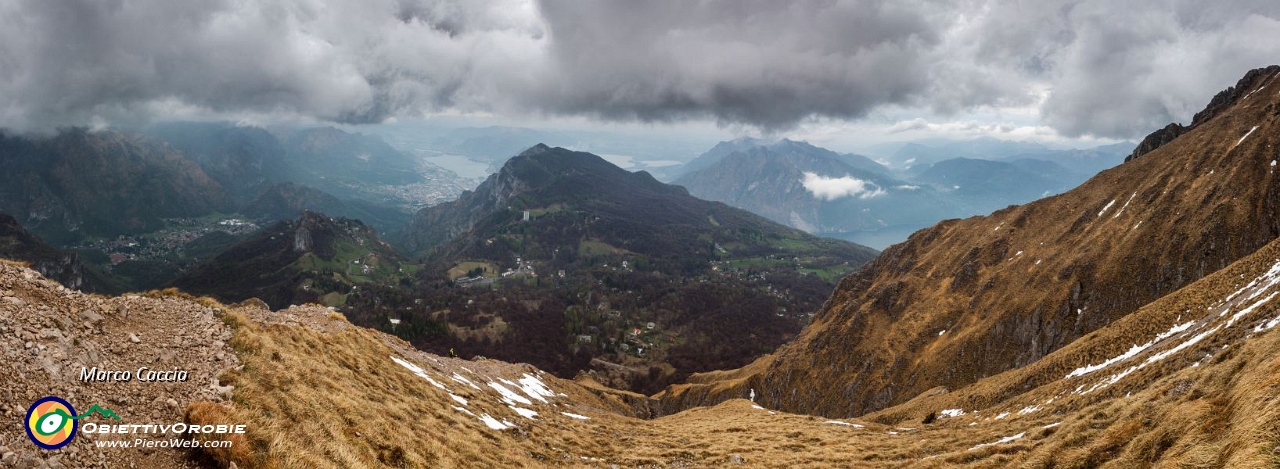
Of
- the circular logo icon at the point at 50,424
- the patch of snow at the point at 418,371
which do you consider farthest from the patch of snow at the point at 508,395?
the circular logo icon at the point at 50,424

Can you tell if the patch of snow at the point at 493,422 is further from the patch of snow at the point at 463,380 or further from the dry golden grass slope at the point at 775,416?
the patch of snow at the point at 463,380

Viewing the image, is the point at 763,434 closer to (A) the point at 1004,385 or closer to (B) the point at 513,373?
(A) the point at 1004,385

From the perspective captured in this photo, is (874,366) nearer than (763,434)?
No

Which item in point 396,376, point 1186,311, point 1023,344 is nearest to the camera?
point 396,376

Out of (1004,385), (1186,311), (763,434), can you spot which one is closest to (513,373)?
(763,434)

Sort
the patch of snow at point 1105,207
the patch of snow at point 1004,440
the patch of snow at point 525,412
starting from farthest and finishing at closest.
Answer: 1. the patch of snow at point 1105,207
2. the patch of snow at point 525,412
3. the patch of snow at point 1004,440

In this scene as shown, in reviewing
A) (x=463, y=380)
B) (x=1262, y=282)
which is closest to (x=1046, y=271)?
(x=1262, y=282)
